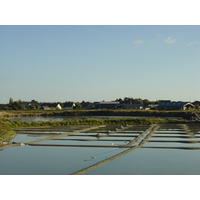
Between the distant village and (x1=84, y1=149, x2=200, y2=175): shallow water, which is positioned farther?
the distant village

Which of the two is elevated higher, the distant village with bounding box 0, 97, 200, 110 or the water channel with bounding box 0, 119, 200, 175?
the distant village with bounding box 0, 97, 200, 110

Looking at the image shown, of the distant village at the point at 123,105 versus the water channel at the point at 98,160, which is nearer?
the water channel at the point at 98,160

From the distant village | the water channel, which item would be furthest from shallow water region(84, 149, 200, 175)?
the distant village

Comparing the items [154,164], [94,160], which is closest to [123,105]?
[94,160]

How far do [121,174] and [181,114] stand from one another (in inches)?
807

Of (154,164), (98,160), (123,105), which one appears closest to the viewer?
(154,164)

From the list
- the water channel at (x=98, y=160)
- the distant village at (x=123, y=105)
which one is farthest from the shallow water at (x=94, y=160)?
the distant village at (x=123, y=105)

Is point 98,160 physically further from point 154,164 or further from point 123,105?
point 123,105

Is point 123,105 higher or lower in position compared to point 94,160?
higher

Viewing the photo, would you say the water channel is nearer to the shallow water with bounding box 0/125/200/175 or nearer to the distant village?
the shallow water with bounding box 0/125/200/175

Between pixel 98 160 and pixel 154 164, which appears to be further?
pixel 98 160

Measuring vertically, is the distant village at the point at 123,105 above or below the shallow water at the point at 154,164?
above

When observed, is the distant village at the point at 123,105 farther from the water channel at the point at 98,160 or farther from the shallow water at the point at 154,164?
the shallow water at the point at 154,164

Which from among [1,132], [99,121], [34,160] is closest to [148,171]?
[34,160]
